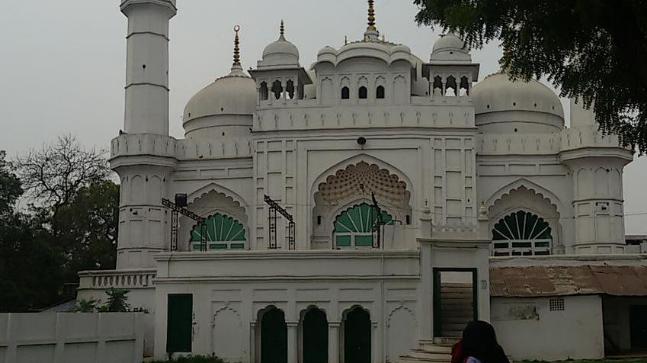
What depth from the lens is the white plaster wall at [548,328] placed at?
1711 centimetres

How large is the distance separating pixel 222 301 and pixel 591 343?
703 centimetres

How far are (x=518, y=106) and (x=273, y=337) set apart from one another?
13.3 m

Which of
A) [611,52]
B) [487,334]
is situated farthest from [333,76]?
[487,334]

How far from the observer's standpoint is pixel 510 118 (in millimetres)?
27750

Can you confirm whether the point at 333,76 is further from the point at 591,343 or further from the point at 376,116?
the point at 591,343

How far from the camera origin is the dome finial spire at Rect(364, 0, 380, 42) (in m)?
31.2

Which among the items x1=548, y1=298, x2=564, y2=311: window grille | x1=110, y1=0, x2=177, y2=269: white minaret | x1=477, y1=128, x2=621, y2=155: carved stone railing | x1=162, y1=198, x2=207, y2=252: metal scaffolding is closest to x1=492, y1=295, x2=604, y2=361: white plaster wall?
x1=548, y1=298, x2=564, y2=311: window grille

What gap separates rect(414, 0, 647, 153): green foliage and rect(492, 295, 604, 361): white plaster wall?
8362 mm

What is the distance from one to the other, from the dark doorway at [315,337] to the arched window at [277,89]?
1058 centimetres

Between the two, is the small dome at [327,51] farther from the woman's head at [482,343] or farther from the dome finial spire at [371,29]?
the woman's head at [482,343]

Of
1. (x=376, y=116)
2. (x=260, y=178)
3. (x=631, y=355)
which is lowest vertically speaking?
(x=631, y=355)

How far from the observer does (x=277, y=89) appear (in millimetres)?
26938

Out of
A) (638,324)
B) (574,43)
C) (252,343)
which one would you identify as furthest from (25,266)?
(574,43)

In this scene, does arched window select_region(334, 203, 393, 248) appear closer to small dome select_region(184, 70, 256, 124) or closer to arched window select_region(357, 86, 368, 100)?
arched window select_region(357, 86, 368, 100)
